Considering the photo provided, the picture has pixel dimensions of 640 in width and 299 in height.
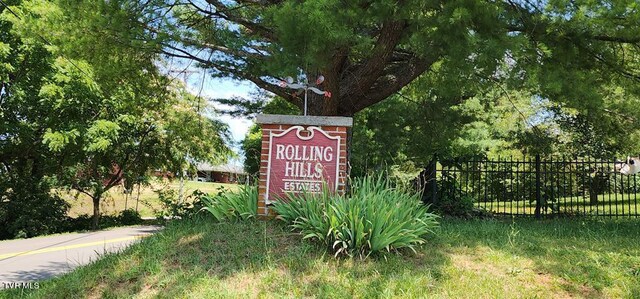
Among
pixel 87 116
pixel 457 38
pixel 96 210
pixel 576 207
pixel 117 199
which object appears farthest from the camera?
pixel 117 199

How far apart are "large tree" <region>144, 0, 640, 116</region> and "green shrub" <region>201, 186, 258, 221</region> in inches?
64.4

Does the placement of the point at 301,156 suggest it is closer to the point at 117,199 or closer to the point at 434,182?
the point at 434,182

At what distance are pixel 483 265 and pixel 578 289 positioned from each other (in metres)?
0.79

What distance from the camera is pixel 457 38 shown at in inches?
223

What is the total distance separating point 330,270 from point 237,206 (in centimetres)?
212

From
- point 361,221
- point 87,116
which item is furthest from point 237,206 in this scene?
point 87,116

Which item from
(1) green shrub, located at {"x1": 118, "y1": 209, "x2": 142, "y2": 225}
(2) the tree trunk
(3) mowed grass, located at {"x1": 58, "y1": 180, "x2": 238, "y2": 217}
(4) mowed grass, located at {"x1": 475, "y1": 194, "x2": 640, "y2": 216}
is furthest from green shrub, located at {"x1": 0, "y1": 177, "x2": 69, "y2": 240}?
(4) mowed grass, located at {"x1": 475, "y1": 194, "x2": 640, "y2": 216}

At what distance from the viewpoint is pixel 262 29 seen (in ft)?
26.3

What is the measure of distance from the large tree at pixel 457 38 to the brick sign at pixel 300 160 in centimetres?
91

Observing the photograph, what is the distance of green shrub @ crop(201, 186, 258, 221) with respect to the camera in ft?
19.1

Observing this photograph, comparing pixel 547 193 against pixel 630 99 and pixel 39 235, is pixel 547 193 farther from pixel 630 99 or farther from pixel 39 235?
pixel 39 235

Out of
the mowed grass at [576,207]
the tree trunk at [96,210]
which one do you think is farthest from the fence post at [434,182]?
the tree trunk at [96,210]

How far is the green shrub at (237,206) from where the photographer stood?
584 cm

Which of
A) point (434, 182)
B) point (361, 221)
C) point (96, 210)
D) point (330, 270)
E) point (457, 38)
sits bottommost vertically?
point (96, 210)
